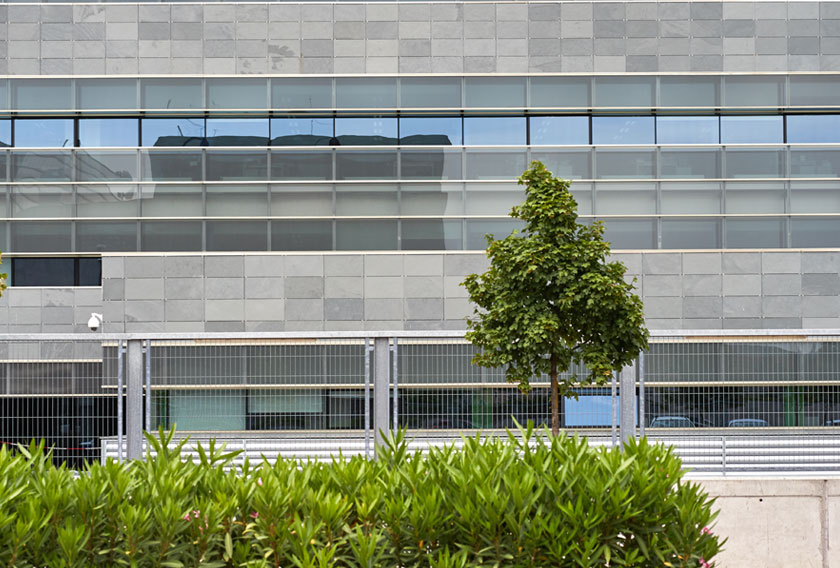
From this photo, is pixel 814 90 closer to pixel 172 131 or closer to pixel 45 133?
pixel 172 131

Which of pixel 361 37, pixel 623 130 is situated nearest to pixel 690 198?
pixel 623 130

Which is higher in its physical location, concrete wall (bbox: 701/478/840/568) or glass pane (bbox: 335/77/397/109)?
glass pane (bbox: 335/77/397/109)

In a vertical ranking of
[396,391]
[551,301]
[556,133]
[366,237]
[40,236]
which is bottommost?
[396,391]

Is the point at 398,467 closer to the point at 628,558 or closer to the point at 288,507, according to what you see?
the point at 288,507

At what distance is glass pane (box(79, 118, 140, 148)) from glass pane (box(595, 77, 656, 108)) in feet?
45.1

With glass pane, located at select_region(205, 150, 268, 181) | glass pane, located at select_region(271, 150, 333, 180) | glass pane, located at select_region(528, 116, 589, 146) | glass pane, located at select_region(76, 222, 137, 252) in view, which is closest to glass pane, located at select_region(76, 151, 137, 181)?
glass pane, located at select_region(76, 222, 137, 252)

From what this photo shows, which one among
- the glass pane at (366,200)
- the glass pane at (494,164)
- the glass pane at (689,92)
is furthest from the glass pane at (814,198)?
the glass pane at (366,200)

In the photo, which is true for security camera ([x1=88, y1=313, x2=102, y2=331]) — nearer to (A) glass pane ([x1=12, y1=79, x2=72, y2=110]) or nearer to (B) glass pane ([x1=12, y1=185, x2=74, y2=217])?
(B) glass pane ([x1=12, y1=185, x2=74, y2=217])

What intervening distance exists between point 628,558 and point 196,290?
2136 centimetres

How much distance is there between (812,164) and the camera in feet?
82.3

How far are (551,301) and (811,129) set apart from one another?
16.7 meters

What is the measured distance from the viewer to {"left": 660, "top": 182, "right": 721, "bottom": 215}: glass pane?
984 inches

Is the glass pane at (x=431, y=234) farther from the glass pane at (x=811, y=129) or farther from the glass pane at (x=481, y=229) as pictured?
the glass pane at (x=811, y=129)

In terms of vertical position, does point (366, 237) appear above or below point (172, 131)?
below
